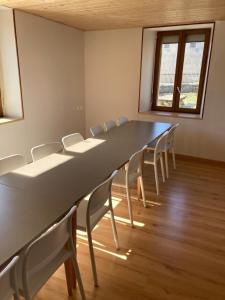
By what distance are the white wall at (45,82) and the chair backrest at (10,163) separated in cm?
152

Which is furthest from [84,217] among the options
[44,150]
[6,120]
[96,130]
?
[6,120]

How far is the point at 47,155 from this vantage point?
7.88 feet

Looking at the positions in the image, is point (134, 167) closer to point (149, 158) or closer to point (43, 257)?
point (149, 158)

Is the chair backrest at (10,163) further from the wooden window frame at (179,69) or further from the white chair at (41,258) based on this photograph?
the wooden window frame at (179,69)

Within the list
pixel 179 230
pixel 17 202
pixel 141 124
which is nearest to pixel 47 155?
pixel 17 202

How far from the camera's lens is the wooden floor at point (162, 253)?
5.59 feet

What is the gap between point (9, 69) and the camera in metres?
3.50

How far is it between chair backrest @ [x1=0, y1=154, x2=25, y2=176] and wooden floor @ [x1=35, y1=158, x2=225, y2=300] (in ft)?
2.95

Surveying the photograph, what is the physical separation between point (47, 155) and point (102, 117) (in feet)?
9.17

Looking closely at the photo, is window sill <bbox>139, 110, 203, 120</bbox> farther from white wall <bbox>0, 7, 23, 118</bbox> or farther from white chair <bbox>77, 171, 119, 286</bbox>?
white chair <bbox>77, 171, 119, 286</bbox>

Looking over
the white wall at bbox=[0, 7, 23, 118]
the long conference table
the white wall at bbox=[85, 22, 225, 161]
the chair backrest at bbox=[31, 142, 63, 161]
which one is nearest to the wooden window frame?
the white wall at bbox=[85, 22, 225, 161]

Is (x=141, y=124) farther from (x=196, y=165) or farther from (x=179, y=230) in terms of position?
(x=179, y=230)

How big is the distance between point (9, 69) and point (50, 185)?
2.58 m

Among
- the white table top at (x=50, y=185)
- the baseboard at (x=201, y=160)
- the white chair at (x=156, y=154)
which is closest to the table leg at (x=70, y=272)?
the white table top at (x=50, y=185)
